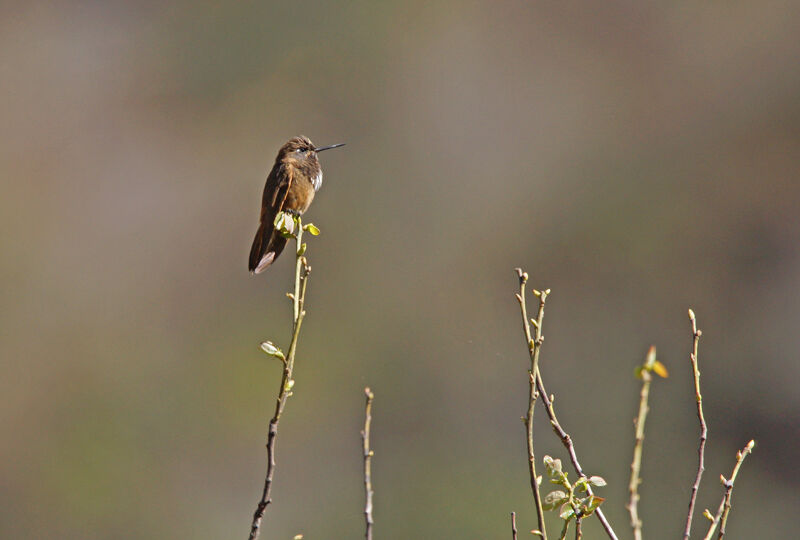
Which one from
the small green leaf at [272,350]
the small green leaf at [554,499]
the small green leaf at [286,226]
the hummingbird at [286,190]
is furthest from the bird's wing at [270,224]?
the small green leaf at [554,499]

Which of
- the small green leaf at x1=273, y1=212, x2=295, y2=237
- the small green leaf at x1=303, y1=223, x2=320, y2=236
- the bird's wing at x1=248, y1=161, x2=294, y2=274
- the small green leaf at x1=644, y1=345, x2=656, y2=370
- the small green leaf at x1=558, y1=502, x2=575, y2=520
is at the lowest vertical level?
the small green leaf at x1=558, y1=502, x2=575, y2=520

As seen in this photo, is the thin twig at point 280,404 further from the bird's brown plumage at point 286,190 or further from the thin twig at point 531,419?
the bird's brown plumage at point 286,190

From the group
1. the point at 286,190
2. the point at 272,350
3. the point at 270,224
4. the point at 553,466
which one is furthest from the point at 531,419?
the point at 286,190

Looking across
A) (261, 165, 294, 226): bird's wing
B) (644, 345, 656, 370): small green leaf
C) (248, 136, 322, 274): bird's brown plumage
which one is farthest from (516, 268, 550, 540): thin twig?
(261, 165, 294, 226): bird's wing

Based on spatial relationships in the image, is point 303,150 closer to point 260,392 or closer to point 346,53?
point 260,392

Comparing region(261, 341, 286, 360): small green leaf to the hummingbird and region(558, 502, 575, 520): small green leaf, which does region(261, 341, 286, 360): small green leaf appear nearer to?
region(558, 502, 575, 520): small green leaf

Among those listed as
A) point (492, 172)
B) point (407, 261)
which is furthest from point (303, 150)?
point (492, 172)

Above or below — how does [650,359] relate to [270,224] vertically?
below

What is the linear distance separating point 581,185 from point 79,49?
20.8 feet

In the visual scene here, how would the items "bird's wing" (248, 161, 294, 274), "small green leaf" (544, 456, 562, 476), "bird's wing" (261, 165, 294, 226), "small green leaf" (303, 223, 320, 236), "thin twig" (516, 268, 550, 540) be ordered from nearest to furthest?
1. "thin twig" (516, 268, 550, 540)
2. "small green leaf" (544, 456, 562, 476)
3. "small green leaf" (303, 223, 320, 236)
4. "bird's wing" (248, 161, 294, 274)
5. "bird's wing" (261, 165, 294, 226)

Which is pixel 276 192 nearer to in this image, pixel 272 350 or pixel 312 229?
pixel 312 229

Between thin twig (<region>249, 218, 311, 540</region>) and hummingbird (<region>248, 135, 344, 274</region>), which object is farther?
hummingbird (<region>248, 135, 344, 274</region>)

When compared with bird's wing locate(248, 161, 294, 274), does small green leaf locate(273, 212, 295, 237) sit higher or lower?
lower

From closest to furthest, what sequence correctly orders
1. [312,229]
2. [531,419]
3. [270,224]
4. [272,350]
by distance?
[531,419] < [272,350] < [312,229] < [270,224]
